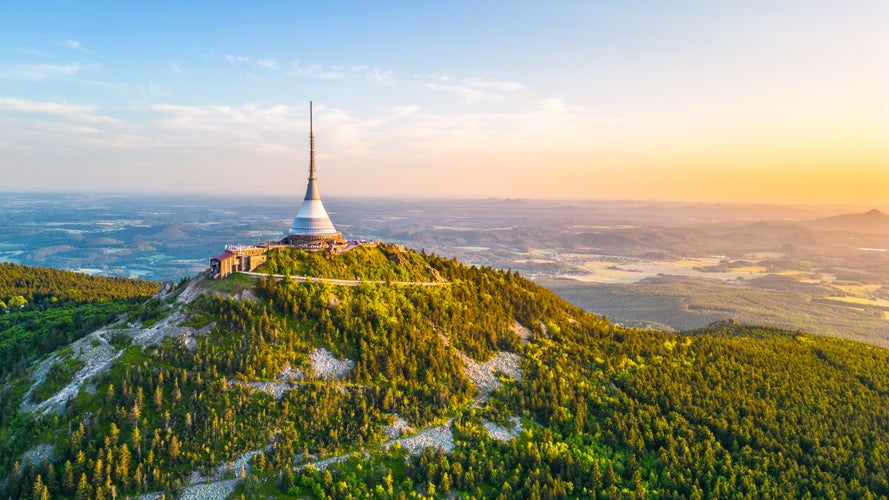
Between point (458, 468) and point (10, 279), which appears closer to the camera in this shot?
point (458, 468)

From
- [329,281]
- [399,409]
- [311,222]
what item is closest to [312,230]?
[311,222]

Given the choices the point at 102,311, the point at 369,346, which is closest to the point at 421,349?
the point at 369,346

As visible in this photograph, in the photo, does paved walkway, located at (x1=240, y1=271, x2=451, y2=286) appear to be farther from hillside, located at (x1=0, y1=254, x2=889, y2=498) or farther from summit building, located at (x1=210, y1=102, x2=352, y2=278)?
summit building, located at (x1=210, y1=102, x2=352, y2=278)

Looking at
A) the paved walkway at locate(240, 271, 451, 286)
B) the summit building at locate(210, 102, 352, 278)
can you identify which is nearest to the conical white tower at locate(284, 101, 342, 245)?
the summit building at locate(210, 102, 352, 278)

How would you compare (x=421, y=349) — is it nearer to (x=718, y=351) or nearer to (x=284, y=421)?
(x=284, y=421)

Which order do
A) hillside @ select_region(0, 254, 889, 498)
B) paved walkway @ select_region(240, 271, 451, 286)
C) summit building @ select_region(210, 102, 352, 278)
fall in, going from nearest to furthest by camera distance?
hillside @ select_region(0, 254, 889, 498)
paved walkway @ select_region(240, 271, 451, 286)
summit building @ select_region(210, 102, 352, 278)

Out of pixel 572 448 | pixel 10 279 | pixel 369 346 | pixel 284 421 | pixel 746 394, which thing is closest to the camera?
pixel 284 421
